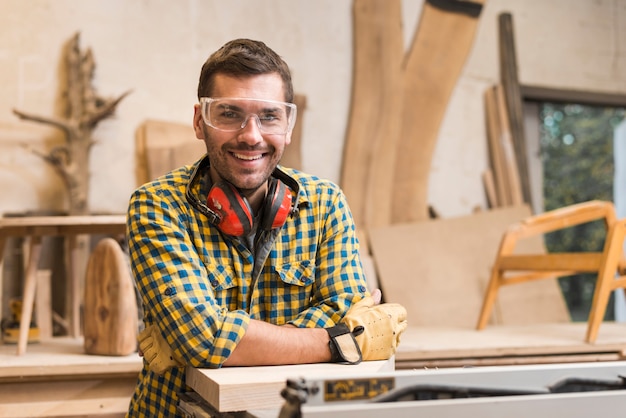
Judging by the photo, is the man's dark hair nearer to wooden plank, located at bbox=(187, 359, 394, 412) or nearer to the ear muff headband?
the ear muff headband

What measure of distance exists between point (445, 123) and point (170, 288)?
371cm

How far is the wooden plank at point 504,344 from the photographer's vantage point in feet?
11.2

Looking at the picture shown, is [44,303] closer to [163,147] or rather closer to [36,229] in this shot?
[36,229]

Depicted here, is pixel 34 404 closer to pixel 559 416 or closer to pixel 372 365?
pixel 372 365

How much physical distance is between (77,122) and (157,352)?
8.80ft

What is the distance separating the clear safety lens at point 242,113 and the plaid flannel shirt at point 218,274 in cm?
17

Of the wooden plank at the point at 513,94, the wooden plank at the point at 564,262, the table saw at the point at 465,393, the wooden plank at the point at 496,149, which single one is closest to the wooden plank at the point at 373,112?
the wooden plank at the point at 496,149

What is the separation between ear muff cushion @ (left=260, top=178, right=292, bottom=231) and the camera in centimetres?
178

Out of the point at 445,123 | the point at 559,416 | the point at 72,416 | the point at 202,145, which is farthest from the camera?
the point at 445,123

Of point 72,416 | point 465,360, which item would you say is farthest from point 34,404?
point 465,360

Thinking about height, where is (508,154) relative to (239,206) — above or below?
above

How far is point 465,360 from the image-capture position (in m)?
3.46

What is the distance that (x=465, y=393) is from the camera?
1044 millimetres

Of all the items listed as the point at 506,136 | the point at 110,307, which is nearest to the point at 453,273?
the point at 506,136
